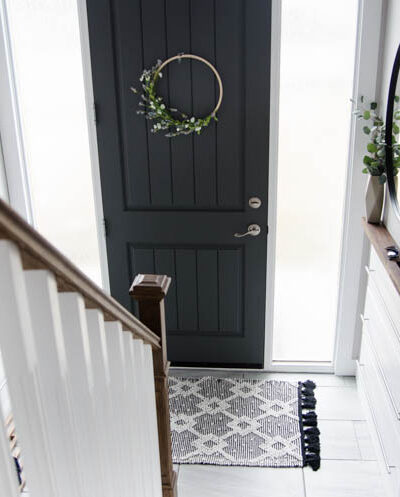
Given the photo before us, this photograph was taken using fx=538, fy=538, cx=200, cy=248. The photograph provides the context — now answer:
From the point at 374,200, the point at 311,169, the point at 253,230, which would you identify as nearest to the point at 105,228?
the point at 253,230

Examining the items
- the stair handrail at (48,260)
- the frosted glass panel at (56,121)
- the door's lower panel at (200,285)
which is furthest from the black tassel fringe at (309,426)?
the stair handrail at (48,260)

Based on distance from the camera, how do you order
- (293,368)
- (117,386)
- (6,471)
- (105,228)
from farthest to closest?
(293,368), (105,228), (117,386), (6,471)

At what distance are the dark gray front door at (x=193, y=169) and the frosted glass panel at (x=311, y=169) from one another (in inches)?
4.9

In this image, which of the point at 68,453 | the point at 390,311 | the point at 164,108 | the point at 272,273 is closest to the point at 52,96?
the point at 164,108

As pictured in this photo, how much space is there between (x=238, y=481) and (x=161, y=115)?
6.27 ft

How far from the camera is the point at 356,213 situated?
3.01 m

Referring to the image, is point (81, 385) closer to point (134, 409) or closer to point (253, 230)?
point (134, 409)

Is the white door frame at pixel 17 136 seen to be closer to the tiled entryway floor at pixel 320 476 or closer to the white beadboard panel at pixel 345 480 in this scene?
the tiled entryway floor at pixel 320 476

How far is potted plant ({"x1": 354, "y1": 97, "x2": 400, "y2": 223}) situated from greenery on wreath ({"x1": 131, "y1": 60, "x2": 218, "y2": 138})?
31.7 inches

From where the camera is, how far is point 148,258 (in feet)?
10.6

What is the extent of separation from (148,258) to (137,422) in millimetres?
1788

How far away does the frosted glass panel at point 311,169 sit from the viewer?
9.12 ft

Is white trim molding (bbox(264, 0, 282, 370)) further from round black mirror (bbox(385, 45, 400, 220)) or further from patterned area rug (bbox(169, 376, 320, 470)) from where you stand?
round black mirror (bbox(385, 45, 400, 220))

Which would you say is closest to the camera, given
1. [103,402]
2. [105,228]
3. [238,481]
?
[103,402]
